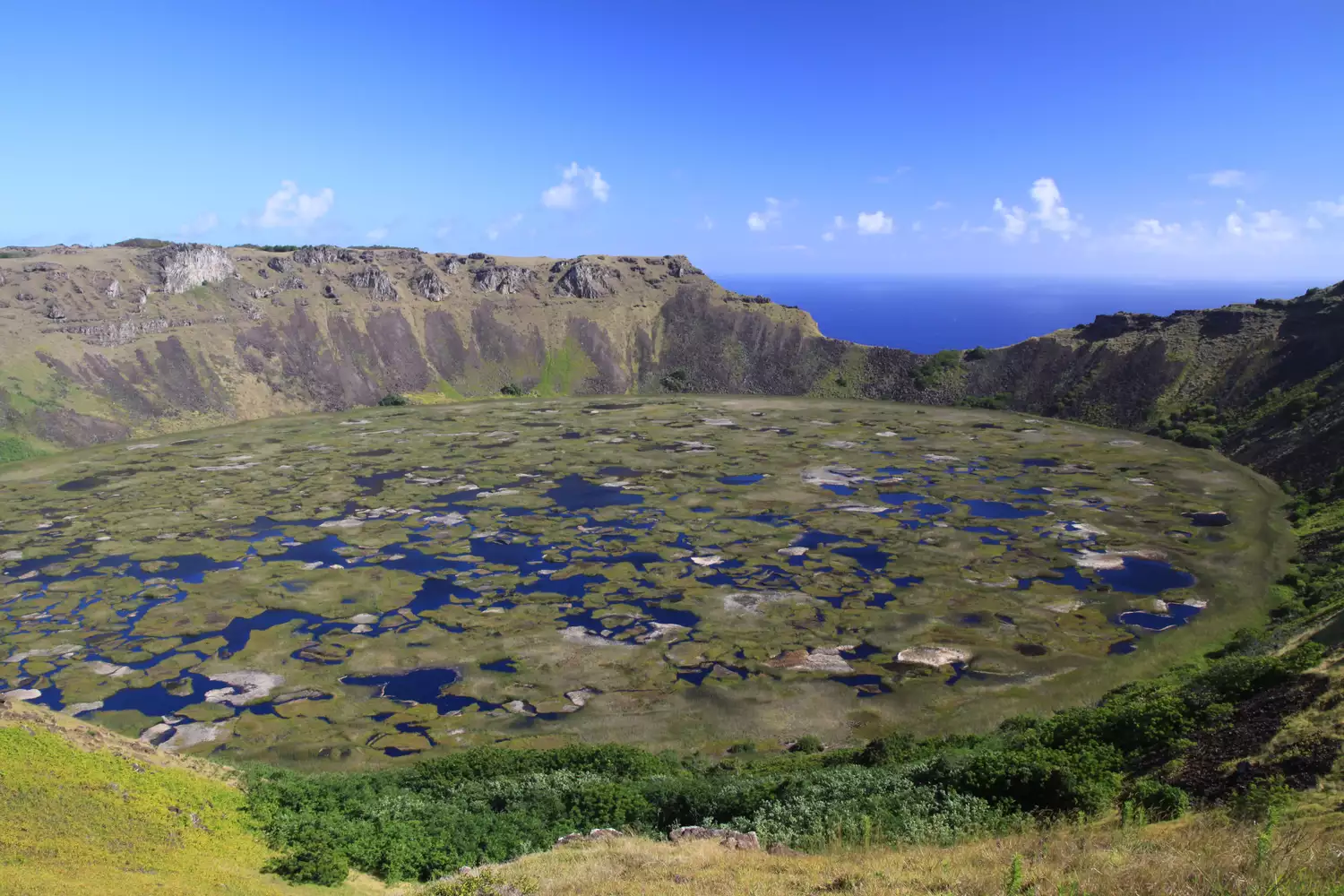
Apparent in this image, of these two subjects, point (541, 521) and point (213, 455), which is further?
point (213, 455)

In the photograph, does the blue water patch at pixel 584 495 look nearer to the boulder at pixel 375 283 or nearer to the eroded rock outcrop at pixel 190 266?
the boulder at pixel 375 283

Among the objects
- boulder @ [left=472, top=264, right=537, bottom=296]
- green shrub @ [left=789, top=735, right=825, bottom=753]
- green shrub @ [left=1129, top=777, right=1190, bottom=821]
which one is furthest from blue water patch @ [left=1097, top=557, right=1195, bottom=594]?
boulder @ [left=472, top=264, right=537, bottom=296]

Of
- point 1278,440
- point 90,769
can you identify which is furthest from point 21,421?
point 1278,440

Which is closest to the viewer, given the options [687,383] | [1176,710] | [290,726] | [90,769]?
[90,769]

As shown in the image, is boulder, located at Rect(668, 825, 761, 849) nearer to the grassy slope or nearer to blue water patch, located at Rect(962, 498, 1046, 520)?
the grassy slope

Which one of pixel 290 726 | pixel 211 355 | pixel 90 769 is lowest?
pixel 290 726

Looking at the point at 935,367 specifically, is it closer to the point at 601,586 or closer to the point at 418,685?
the point at 601,586

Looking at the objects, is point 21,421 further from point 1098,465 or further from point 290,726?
point 1098,465

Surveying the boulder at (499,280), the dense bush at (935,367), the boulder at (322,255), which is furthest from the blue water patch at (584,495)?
the boulder at (322,255)
